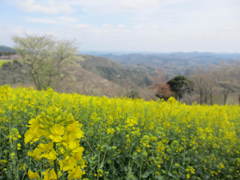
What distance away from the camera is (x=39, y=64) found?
22672 millimetres

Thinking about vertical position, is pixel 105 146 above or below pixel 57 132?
below

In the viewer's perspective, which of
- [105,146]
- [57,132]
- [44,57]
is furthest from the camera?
[44,57]

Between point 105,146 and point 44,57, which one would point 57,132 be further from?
point 44,57

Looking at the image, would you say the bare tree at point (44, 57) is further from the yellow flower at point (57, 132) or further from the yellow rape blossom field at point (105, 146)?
the yellow flower at point (57, 132)

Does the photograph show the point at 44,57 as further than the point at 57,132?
Yes

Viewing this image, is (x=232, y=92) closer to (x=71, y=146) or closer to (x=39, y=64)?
(x=39, y=64)

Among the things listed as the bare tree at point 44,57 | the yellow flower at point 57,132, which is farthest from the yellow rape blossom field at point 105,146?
the bare tree at point 44,57

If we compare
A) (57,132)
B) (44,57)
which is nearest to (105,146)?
(57,132)

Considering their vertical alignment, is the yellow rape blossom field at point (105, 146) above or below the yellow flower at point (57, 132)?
below

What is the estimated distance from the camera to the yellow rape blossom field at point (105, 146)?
1165 mm

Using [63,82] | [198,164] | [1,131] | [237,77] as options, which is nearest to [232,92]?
[237,77]

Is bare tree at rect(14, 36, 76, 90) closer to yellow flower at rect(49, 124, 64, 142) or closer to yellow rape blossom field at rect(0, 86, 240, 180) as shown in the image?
yellow rape blossom field at rect(0, 86, 240, 180)

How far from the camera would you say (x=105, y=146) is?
234cm

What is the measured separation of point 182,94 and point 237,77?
7968mm
